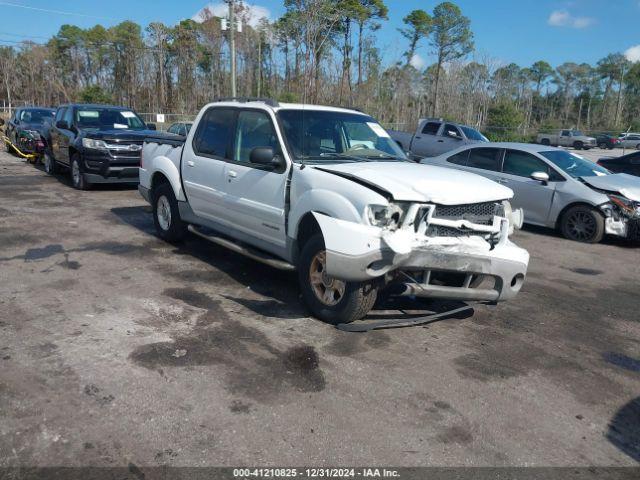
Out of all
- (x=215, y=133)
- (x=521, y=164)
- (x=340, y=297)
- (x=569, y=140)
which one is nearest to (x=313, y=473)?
(x=340, y=297)

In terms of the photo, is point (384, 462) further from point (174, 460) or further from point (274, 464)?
point (174, 460)

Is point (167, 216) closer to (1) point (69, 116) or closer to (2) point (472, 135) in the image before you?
(1) point (69, 116)

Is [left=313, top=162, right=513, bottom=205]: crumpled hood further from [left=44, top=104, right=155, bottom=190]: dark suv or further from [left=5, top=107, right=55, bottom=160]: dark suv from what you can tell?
[left=5, top=107, right=55, bottom=160]: dark suv

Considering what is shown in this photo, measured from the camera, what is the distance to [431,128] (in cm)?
1988

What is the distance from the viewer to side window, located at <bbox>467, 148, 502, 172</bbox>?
1045 cm

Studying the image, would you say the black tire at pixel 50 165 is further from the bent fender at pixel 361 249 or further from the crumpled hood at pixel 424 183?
the bent fender at pixel 361 249

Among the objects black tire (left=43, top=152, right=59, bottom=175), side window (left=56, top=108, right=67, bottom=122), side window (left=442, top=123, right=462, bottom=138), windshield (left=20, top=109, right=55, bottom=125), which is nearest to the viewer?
side window (left=56, top=108, right=67, bottom=122)

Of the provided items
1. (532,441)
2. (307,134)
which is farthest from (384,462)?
(307,134)

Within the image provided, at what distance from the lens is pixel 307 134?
5566mm

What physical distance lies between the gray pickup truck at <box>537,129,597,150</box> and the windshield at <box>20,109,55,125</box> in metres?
39.7

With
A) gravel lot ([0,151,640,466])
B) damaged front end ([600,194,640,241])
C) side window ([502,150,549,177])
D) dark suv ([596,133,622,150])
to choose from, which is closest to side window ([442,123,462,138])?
side window ([502,150,549,177])

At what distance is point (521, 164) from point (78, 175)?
931 centimetres

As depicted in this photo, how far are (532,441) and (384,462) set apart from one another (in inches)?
38.3

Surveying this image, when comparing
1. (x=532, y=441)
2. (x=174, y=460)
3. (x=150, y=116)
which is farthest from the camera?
(x=150, y=116)
